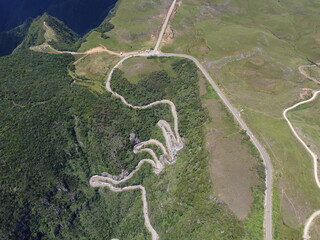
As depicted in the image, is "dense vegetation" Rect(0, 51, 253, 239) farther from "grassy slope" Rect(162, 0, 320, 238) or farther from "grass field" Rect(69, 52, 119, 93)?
"grassy slope" Rect(162, 0, 320, 238)

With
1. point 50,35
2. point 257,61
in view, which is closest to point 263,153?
point 257,61

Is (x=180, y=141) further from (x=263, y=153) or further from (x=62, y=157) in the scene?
(x=62, y=157)

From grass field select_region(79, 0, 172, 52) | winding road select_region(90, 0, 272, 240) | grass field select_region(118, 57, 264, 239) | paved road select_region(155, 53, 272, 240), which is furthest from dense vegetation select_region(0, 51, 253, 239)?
grass field select_region(79, 0, 172, 52)

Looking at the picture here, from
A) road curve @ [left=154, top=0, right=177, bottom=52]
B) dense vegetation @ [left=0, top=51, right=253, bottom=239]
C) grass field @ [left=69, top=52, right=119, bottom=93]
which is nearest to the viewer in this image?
dense vegetation @ [left=0, top=51, right=253, bottom=239]

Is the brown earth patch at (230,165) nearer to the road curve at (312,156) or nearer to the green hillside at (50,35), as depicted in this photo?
the road curve at (312,156)

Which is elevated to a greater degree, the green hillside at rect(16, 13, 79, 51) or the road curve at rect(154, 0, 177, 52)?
the road curve at rect(154, 0, 177, 52)

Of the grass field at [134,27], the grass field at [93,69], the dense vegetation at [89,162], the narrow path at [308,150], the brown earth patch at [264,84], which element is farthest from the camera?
the grass field at [134,27]

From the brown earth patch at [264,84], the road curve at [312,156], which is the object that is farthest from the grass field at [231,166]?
the brown earth patch at [264,84]
